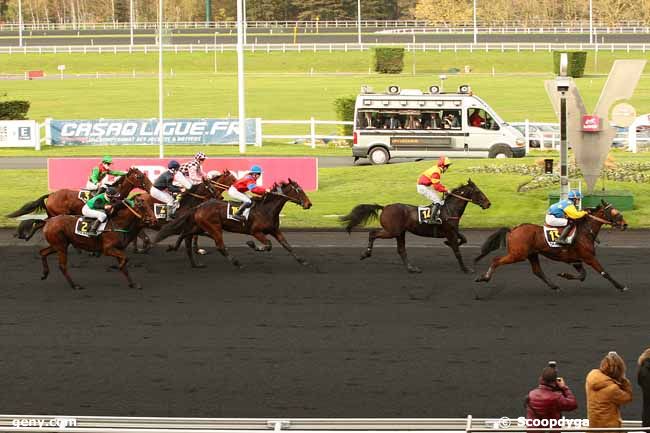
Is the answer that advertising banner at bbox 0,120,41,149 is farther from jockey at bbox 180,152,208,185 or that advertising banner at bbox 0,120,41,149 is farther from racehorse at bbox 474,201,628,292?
racehorse at bbox 474,201,628,292

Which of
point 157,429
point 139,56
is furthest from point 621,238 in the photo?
point 139,56

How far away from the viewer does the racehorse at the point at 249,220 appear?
60.2 feet

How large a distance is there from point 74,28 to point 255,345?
98770 millimetres

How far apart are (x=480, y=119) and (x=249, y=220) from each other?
1596 centimetres

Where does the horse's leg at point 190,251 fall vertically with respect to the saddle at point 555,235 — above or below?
below

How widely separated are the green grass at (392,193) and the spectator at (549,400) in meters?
14.6

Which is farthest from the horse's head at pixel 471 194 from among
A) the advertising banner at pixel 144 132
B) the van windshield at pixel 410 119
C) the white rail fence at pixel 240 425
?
the advertising banner at pixel 144 132

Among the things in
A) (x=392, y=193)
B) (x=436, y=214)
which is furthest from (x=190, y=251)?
(x=392, y=193)

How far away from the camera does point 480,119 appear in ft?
108

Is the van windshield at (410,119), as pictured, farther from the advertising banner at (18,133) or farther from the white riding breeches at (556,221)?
the white riding breeches at (556,221)

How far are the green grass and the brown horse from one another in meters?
6.69

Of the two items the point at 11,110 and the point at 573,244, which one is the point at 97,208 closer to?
the point at 573,244

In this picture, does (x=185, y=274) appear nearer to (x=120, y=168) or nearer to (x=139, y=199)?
(x=139, y=199)

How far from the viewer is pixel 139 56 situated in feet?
267
